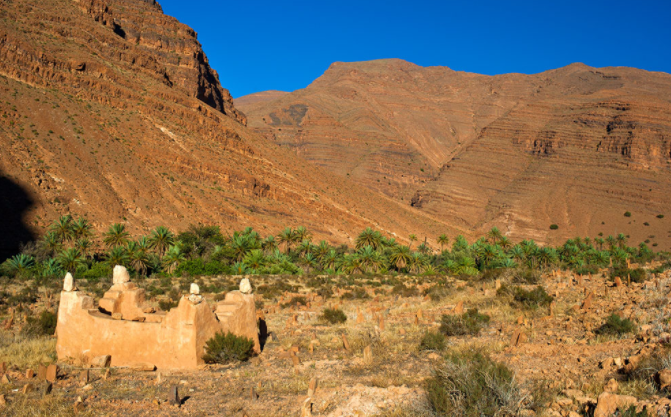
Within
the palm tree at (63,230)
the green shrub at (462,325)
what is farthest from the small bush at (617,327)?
the palm tree at (63,230)

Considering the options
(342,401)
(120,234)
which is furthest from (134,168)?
(342,401)

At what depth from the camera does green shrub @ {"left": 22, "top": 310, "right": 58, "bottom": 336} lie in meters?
13.5

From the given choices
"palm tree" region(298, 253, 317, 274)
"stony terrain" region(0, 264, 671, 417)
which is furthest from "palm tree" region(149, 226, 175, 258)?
"stony terrain" region(0, 264, 671, 417)

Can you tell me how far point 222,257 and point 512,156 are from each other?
112 metres

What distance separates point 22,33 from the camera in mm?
65125

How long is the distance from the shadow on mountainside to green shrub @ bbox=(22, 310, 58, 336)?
95.9ft

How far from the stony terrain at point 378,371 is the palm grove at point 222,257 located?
14.1 meters

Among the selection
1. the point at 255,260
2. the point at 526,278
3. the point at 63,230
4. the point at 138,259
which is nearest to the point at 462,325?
the point at 526,278

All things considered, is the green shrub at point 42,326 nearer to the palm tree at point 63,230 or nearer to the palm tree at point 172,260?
the palm tree at point 172,260

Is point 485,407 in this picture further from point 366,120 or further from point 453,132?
point 453,132

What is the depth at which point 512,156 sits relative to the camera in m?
134

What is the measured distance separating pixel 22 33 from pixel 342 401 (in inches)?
3001

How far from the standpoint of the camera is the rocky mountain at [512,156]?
105062 millimetres

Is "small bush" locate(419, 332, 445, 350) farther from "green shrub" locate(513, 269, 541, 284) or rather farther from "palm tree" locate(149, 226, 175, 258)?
"palm tree" locate(149, 226, 175, 258)
